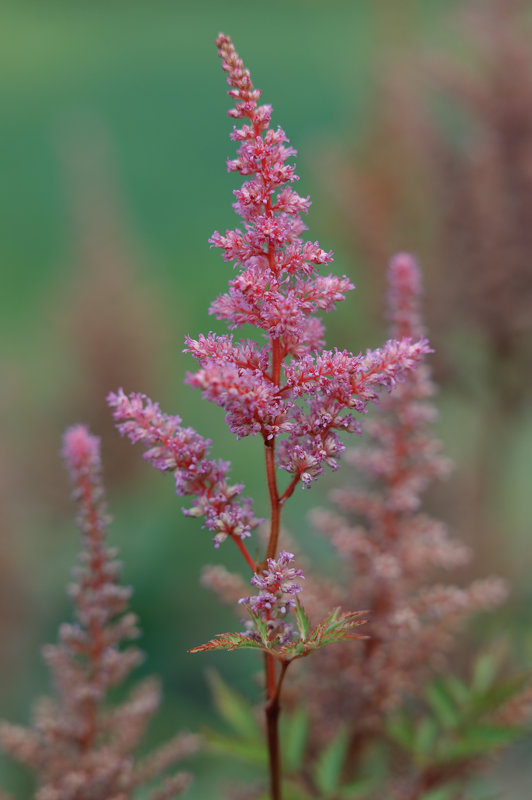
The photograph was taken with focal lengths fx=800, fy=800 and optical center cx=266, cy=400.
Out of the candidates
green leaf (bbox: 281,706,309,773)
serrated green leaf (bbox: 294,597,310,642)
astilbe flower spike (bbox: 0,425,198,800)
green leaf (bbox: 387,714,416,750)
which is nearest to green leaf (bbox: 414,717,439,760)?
green leaf (bbox: 387,714,416,750)

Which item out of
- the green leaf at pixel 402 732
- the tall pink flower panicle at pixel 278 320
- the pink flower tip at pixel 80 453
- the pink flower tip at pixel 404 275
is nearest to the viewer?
the tall pink flower panicle at pixel 278 320

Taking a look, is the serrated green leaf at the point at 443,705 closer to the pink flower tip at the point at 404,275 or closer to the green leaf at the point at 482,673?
the green leaf at the point at 482,673

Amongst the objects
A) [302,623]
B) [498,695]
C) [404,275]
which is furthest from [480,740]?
[404,275]

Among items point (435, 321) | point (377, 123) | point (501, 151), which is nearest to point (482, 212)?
point (501, 151)

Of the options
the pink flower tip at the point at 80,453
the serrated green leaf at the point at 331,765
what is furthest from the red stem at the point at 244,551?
the serrated green leaf at the point at 331,765

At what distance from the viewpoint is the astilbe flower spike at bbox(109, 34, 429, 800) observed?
49cm

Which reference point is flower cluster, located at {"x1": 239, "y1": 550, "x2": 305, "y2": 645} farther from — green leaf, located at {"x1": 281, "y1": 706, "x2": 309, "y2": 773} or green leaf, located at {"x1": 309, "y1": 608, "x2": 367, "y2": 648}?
green leaf, located at {"x1": 281, "y1": 706, "x2": 309, "y2": 773}

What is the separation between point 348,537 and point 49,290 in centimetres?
240

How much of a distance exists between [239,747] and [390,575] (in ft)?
0.73

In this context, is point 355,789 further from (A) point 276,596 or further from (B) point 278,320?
(B) point 278,320

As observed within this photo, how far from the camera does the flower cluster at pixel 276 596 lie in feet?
1.64

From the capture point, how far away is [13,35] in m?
5.63

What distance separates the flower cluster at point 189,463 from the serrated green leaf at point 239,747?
316 mm

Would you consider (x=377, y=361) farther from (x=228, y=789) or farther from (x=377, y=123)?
(x=377, y=123)
